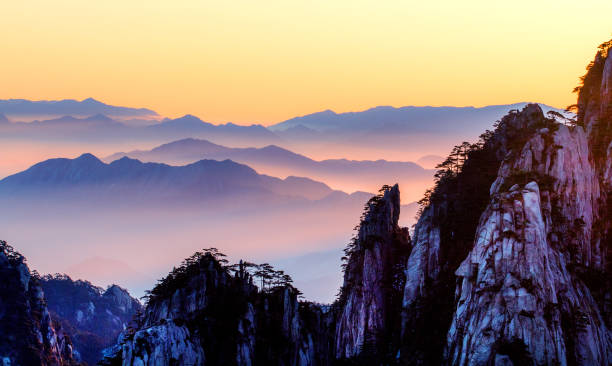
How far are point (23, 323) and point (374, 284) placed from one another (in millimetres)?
78559

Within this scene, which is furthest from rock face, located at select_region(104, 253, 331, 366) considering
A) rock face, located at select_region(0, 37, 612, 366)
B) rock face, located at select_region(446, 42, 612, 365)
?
rock face, located at select_region(446, 42, 612, 365)

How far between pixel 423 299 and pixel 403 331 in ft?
16.1

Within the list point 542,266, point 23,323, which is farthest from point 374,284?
point 23,323

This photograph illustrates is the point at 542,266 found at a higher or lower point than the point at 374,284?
higher

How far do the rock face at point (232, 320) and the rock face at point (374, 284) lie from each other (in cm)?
539

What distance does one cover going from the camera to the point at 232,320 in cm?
9900

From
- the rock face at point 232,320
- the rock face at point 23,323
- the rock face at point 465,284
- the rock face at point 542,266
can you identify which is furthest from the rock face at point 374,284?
the rock face at point 23,323

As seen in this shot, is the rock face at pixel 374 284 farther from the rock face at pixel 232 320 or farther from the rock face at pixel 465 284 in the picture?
the rock face at pixel 232 320

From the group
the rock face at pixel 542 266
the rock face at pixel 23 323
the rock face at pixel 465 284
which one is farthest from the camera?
the rock face at pixel 23 323

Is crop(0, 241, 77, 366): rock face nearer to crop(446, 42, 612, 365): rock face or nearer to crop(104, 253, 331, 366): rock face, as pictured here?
crop(104, 253, 331, 366): rock face

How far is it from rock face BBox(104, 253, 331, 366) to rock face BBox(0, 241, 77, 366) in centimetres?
4481

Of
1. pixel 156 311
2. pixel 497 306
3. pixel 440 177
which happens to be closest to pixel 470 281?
pixel 497 306

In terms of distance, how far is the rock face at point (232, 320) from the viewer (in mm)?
96188

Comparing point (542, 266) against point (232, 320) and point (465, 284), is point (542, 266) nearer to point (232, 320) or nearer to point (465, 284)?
point (465, 284)
